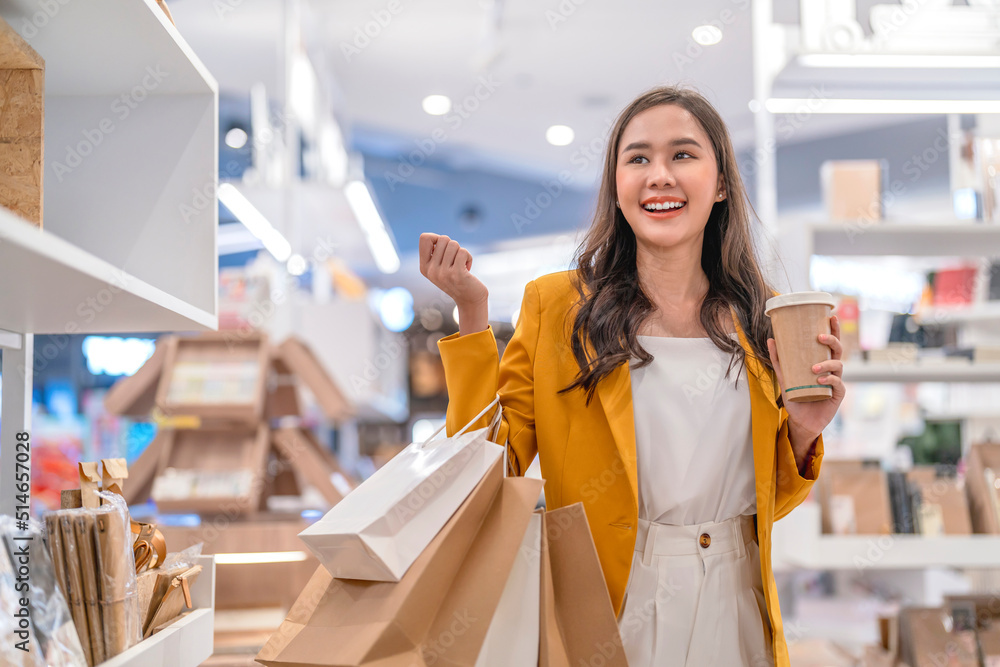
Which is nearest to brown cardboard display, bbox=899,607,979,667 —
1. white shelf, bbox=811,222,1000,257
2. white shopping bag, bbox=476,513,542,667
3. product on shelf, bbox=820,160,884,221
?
white shelf, bbox=811,222,1000,257

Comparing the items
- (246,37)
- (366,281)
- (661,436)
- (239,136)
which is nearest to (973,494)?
(661,436)

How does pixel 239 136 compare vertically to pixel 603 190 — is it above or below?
above

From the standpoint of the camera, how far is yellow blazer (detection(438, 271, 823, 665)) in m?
1.52

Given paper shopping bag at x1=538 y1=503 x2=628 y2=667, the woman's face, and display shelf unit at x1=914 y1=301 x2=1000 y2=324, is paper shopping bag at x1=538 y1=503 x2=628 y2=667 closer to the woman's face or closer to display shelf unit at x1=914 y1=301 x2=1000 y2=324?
the woman's face

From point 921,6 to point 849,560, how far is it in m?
1.97

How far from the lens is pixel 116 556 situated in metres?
1.12

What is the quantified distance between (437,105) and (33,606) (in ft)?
25.9

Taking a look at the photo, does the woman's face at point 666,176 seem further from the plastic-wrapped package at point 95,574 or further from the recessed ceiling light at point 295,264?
the recessed ceiling light at point 295,264

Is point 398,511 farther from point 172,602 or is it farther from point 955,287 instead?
point 955,287

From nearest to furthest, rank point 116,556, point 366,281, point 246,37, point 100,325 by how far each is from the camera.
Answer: point 116,556 → point 100,325 → point 246,37 → point 366,281

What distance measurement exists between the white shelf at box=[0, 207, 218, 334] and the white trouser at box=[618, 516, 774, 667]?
0.91 metres

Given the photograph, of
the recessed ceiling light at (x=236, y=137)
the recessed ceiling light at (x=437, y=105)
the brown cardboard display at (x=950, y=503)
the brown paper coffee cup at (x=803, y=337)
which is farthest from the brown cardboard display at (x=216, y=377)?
the recessed ceiling light at (x=236, y=137)

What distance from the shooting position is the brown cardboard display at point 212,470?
3262 millimetres

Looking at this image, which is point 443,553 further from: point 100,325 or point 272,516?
point 272,516
